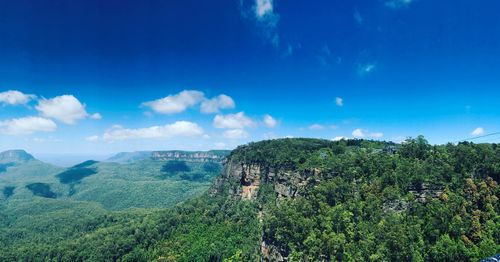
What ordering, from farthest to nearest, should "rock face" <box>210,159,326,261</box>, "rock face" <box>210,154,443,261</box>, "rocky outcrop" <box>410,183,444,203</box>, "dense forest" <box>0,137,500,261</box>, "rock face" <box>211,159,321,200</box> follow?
"rock face" <box>211,159,321,200</box> < "rock face" <box>210,159,326,261</box> < "rock face" <box>210,154,443,261</box> < "rocky outcrop" <box>410,183,444,203</box> < "dense forest" <box>0,137,500,261</box>

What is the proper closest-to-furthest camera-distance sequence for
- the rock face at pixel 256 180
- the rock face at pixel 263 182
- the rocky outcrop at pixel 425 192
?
the rocky outcrop at pixel 425 192 → the rock face at pixel 263 182 → the rock face at pixel 256 180

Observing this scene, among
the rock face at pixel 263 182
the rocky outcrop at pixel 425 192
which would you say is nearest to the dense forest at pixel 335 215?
the rocky outcrop at pixel 425 192

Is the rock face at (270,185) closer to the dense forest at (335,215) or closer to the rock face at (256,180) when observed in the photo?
the rock face at (256,180)

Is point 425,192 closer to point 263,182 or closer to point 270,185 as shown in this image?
point 270,185

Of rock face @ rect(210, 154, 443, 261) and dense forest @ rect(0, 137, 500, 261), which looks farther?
rock face @ rect(210, 154, 443, 261)

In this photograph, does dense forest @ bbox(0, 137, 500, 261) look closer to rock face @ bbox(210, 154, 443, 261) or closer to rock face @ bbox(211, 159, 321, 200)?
rock face @ bbox(210, 154, 443, 261)

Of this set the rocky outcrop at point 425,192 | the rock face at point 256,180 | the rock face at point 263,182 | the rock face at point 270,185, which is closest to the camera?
the rocky outcrop at point 425,192

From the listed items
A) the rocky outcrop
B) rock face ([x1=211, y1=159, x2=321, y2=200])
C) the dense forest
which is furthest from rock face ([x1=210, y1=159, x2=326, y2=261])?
the rocky outcrop

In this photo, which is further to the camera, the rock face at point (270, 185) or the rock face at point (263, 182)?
the rock face at point (263, 182)

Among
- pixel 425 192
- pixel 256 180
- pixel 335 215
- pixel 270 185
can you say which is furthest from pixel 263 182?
pixel 425 192
